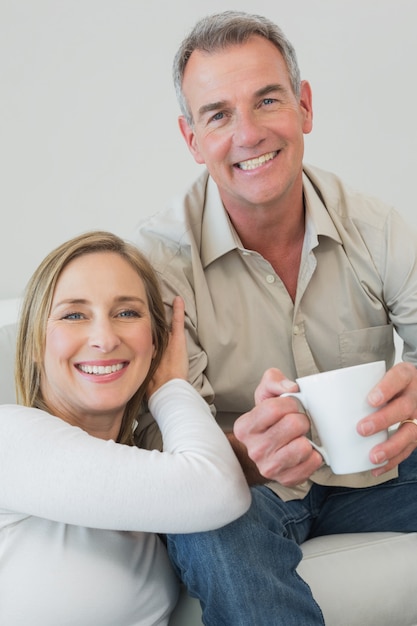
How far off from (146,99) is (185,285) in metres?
1.20

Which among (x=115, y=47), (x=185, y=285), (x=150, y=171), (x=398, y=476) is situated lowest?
(x=398, y=476)

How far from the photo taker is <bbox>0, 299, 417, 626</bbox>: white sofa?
4.51 ft

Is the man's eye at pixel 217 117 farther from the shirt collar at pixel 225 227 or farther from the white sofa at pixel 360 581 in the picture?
the white sofa at pixel 360 581

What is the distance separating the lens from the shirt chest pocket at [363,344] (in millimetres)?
1670

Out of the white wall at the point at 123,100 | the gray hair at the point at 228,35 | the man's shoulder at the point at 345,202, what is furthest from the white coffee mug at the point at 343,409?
the white wall at the point at 123,100

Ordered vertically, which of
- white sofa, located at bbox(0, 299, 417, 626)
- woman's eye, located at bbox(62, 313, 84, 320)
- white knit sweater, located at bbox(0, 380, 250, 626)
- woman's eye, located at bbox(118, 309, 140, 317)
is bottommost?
white sofa, located at bbox(0, 299, 417, 626)

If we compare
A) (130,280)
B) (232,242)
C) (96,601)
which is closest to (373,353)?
(232,242)

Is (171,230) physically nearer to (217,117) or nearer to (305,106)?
(217,117)

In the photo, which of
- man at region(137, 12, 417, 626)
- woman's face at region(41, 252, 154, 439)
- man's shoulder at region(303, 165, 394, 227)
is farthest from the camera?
man's shoulder at region(303, 165, 394, 227)

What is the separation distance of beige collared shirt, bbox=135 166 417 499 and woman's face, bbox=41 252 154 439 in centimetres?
20

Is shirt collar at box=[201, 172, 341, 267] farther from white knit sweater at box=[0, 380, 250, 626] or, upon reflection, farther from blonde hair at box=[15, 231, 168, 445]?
white knit sweater at box=[0, 380, 250, 626]

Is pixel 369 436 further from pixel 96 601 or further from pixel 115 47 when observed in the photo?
pixel 115 47

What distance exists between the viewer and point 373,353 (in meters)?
1.70

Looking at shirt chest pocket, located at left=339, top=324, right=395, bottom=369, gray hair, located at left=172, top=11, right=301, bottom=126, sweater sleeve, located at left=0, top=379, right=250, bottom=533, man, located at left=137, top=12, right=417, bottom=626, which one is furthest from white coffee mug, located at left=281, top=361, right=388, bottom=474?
gray hair, located at left=172, top=11, right=301, bottom=126
